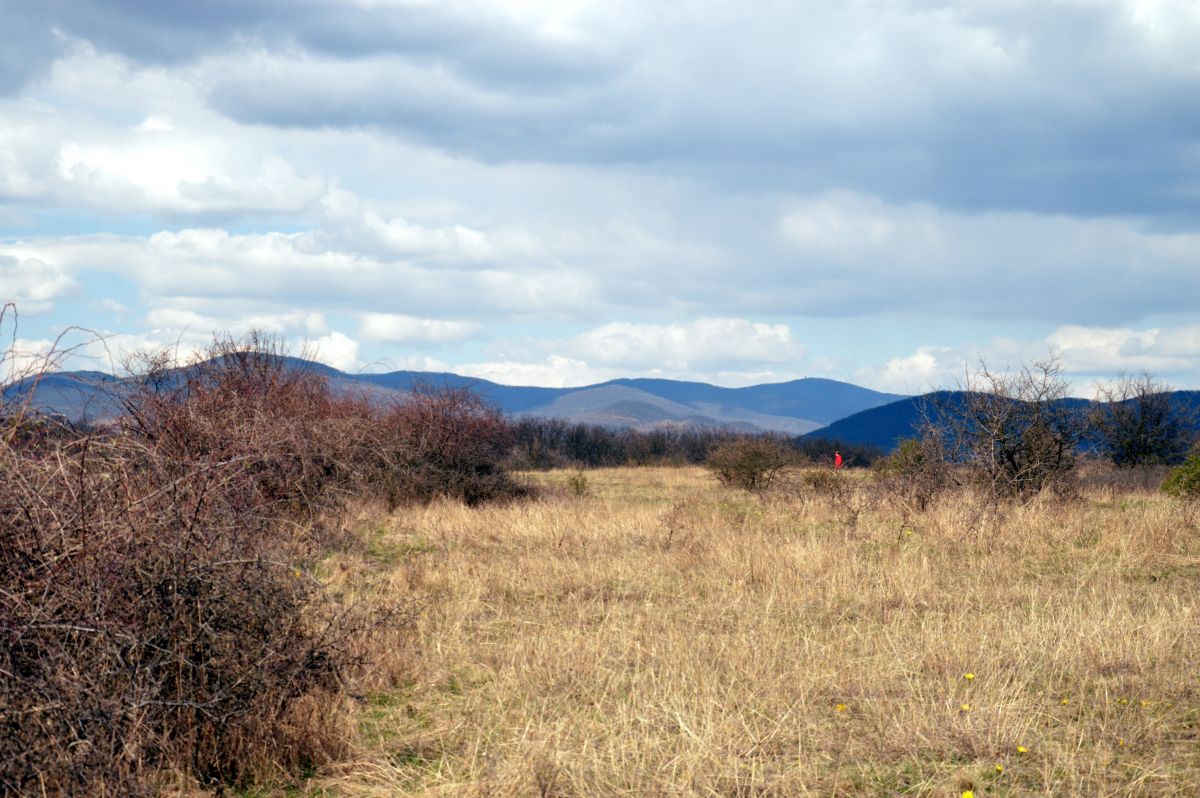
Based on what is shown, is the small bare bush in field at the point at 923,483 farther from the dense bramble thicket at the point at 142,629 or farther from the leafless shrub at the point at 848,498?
the dense bramble thicket at the point at 142,629

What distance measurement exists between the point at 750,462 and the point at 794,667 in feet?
64.0

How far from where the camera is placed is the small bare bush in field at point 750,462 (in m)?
25.4

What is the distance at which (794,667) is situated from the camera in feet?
20.7

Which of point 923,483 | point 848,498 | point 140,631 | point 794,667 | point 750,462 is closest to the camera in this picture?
point 140,631

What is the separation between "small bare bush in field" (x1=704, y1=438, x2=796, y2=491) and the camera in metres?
25.4

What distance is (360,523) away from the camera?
49.9 ft

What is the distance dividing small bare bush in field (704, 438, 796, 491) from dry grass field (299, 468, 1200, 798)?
42.1 feet

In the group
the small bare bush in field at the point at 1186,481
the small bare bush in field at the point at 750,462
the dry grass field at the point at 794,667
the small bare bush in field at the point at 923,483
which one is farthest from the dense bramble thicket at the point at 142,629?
the small bare bush in field at the point at 750,462

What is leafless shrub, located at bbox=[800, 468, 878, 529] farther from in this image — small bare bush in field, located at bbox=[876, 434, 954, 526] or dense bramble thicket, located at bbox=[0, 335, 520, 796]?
dense bramble thicket, located at bbox=[0, 335, 520, 796]

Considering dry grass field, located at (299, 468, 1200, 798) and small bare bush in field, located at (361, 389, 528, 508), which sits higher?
small bare bush in field, located at (361, 389, 528, 508)

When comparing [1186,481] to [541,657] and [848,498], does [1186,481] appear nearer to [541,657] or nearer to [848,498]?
[848,498]

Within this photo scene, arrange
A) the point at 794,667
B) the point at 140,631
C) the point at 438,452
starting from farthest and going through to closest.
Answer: the point at 438,452
the point at 794,667
the point at 140,631

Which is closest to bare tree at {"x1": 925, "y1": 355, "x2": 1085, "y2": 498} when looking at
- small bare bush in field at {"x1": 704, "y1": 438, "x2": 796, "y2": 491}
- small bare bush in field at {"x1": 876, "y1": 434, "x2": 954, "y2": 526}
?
small bare bush in field at {"x1": 876, "y1": 434, "x2": 954, "y2": 526}

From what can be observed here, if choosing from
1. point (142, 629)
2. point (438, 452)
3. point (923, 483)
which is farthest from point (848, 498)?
point (142, 629)
